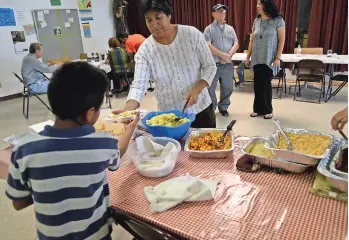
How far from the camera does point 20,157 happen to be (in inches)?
32.0

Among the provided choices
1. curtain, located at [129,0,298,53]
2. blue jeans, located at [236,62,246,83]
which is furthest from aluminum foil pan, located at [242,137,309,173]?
curtain, located at [129,0,298,53]

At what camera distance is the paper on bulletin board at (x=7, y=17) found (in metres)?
5.22

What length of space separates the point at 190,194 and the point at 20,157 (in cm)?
54

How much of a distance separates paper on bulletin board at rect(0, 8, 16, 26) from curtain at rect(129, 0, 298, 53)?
2377 mm

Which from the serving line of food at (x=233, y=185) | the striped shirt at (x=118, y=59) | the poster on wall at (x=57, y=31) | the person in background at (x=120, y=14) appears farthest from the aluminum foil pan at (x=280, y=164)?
the person in background at (x=120, y=14)

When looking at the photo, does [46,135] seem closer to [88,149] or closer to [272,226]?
[88,149]

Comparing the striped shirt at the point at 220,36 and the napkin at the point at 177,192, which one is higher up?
the striped shirt at the point at 220,36

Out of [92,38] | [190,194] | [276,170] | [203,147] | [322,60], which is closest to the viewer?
[190,194]

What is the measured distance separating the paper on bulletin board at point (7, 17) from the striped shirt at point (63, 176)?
5.45 meters

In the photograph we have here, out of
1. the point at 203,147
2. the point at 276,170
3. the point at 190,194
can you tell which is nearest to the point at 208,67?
the point at 203,147

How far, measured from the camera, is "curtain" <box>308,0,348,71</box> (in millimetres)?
4938

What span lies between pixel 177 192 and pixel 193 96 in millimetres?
703

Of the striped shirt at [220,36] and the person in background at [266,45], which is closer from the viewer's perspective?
the person in background at [266,45]

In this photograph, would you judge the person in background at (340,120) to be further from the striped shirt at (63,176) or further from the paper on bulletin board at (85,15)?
the paper on bulletin board at (85,15)
